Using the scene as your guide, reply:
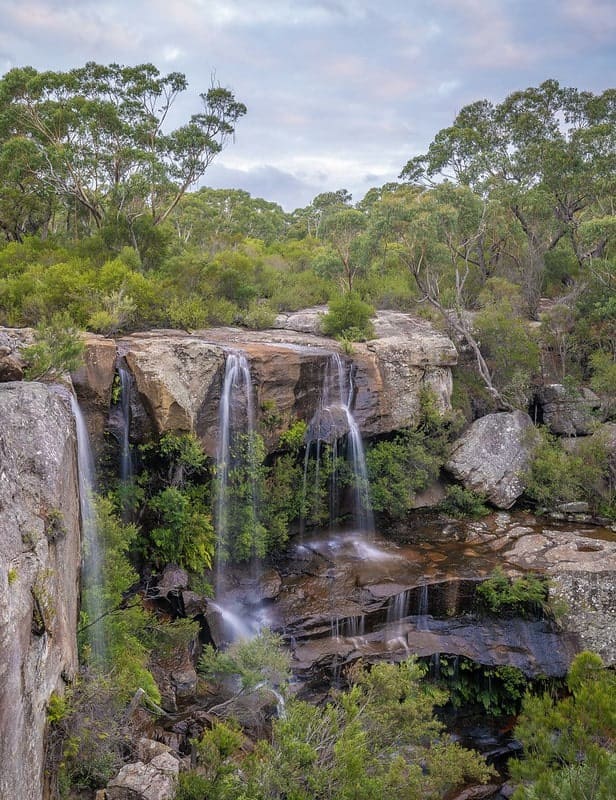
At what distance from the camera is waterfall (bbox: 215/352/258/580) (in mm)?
12938

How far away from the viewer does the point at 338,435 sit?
49.1 ft

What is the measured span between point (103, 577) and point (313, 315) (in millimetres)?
12456

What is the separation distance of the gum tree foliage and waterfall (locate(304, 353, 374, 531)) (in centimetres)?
1065

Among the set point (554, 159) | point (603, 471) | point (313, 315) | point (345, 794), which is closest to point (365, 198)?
point (554, 159)

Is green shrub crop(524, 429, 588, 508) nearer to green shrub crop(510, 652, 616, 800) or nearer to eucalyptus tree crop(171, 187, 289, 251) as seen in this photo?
green shrub crop(510, 652, 616, 800)

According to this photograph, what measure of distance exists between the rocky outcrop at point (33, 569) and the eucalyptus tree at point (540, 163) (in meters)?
19.2

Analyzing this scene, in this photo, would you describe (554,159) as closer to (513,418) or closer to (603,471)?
(513,418)

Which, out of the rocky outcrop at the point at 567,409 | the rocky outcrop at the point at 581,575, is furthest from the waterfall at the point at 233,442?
the rocky outcrop at the point at 567,409

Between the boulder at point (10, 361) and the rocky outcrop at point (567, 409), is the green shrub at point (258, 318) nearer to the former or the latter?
the boulder at point (10, 361)

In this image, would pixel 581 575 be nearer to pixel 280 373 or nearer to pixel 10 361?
pixel 280 373

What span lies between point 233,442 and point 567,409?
477 inches

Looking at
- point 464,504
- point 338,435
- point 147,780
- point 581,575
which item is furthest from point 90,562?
point 464,504

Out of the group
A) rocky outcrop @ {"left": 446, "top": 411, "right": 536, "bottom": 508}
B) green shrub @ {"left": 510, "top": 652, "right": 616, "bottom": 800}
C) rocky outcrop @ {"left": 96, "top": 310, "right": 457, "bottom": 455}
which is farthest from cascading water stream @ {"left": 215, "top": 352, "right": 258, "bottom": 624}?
green shrub @ {"left": 510, "top": 652, "right": 616, "bottom": 800}

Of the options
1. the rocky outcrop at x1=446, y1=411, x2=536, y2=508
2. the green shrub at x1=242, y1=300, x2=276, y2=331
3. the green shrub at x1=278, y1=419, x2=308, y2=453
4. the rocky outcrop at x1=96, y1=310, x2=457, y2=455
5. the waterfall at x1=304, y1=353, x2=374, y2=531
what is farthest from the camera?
the green shrub at x1=242, y1=300, x2=276, y2=331
